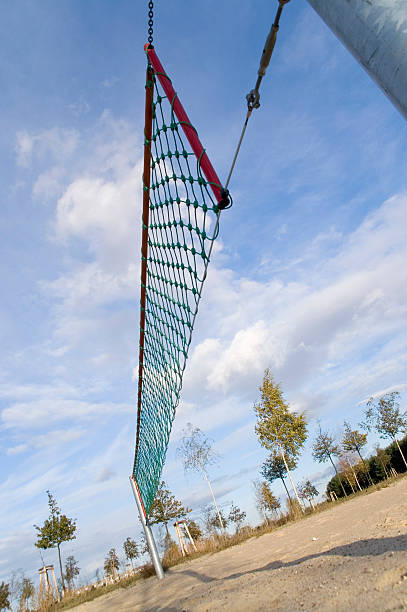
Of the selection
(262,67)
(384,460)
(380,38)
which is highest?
(262,67)

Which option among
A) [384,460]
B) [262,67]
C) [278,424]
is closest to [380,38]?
[262,67]

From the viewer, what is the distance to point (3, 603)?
55.2 feet

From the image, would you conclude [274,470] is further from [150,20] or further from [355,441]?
[150,20]

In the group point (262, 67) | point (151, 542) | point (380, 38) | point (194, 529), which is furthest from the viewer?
point (194, 529)

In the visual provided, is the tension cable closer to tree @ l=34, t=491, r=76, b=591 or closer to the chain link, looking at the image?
the chain link

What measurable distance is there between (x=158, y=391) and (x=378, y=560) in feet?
8.76

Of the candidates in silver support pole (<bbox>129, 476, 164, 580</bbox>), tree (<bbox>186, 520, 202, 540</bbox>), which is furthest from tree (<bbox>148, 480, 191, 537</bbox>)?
silver support pole (<bbox>129, 476, 164, 580</bbox>)

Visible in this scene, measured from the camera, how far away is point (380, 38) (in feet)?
2.38

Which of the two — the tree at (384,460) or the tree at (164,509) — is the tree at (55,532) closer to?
the tree at (164,509)

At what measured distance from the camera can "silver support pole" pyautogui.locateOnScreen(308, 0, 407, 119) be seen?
27.4 inches

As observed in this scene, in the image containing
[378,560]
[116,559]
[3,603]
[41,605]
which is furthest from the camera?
[116,559]

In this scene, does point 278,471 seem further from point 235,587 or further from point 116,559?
point 235,587

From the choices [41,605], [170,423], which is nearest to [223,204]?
[170,423]

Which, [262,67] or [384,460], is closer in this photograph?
[262,67]
